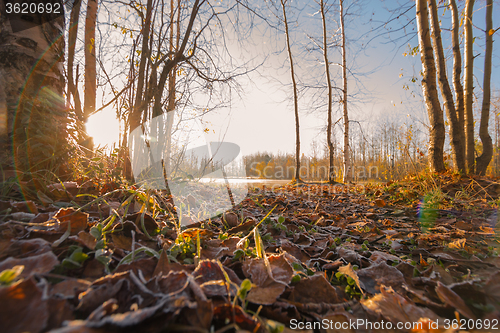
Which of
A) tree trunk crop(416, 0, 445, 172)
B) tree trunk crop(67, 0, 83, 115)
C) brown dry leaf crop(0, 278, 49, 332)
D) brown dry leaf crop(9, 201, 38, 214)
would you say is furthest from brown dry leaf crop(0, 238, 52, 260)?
tree trunk crop(416, 0, 445, 172)

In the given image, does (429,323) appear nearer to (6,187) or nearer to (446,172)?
(6,187)

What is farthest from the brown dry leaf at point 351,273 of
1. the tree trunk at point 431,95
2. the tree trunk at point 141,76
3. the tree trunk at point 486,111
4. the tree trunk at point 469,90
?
the tree trunk at point 486,111

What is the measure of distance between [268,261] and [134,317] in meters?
0.43

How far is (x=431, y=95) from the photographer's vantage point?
4.03 metres

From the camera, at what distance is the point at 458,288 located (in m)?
0.71

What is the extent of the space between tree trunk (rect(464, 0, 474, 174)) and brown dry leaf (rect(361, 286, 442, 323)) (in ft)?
19.5

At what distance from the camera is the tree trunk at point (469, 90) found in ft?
16.4

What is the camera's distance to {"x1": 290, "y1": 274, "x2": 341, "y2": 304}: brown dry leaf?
638 mm

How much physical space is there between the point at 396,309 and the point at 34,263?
3.16 feet

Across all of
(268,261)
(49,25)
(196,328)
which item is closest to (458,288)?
(268,261)

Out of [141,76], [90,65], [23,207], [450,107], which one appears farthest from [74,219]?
[450,107]

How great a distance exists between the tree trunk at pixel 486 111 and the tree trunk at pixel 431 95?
5.15 feet

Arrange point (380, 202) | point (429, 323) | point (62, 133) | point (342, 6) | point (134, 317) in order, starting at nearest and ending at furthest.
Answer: point (134, 317), point (429, 323), point (62, 133), point (380, 202), point (342, 6)

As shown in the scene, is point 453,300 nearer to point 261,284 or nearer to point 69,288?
point 261,284
